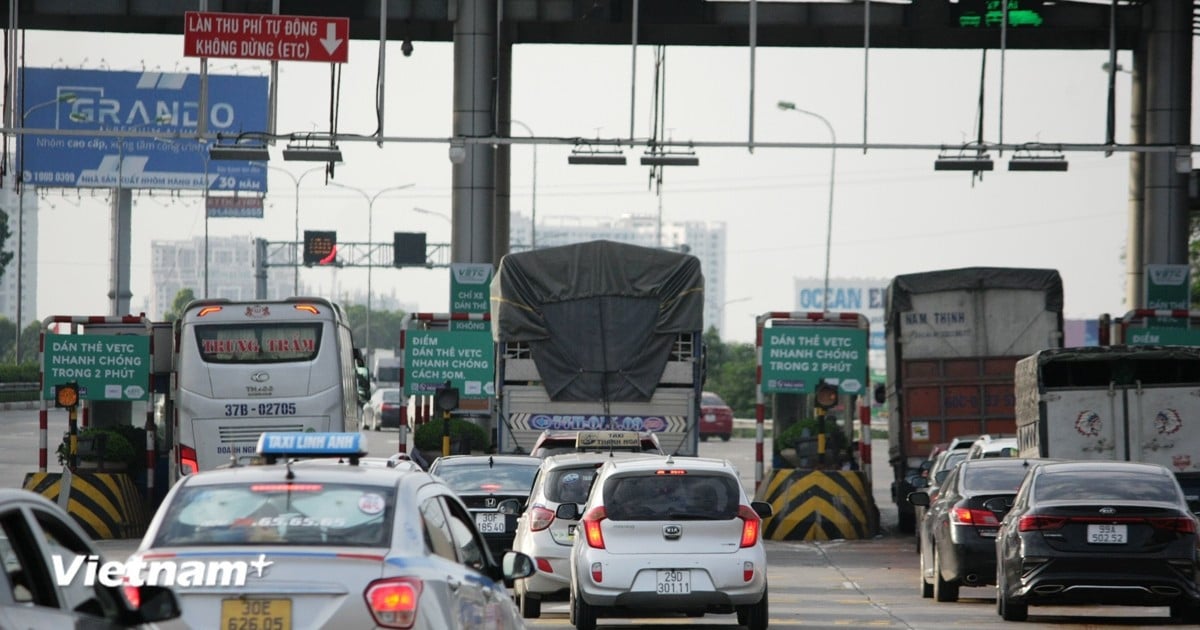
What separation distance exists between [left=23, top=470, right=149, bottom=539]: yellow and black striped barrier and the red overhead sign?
695 cm

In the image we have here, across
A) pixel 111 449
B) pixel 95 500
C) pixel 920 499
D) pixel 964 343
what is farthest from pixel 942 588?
pixel 111 449

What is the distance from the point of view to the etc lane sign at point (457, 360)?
3153 centimetres

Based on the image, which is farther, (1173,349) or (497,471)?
(1173,349)

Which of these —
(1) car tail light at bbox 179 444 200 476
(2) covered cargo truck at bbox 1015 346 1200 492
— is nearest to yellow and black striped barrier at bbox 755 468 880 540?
(2) covered cargo truck at bbox 1015 346 1200 492

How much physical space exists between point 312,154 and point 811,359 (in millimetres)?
8106

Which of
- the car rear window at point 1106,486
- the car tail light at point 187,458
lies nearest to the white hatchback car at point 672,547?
the car rear window at point 1106,486

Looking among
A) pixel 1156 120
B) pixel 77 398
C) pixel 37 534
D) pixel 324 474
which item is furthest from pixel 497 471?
pixel 1156 120

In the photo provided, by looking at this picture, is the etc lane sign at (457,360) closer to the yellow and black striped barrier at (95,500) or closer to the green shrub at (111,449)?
the green shrub at (111,449)

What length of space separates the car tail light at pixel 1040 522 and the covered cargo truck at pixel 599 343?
1086 cm

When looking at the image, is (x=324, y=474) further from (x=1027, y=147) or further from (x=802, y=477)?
(x=1027, y=147)

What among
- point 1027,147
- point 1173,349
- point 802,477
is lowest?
point 802,477

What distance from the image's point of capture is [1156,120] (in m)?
37.0

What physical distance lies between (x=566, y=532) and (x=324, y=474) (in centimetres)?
811

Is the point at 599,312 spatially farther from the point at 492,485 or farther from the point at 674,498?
the point at 674,498
